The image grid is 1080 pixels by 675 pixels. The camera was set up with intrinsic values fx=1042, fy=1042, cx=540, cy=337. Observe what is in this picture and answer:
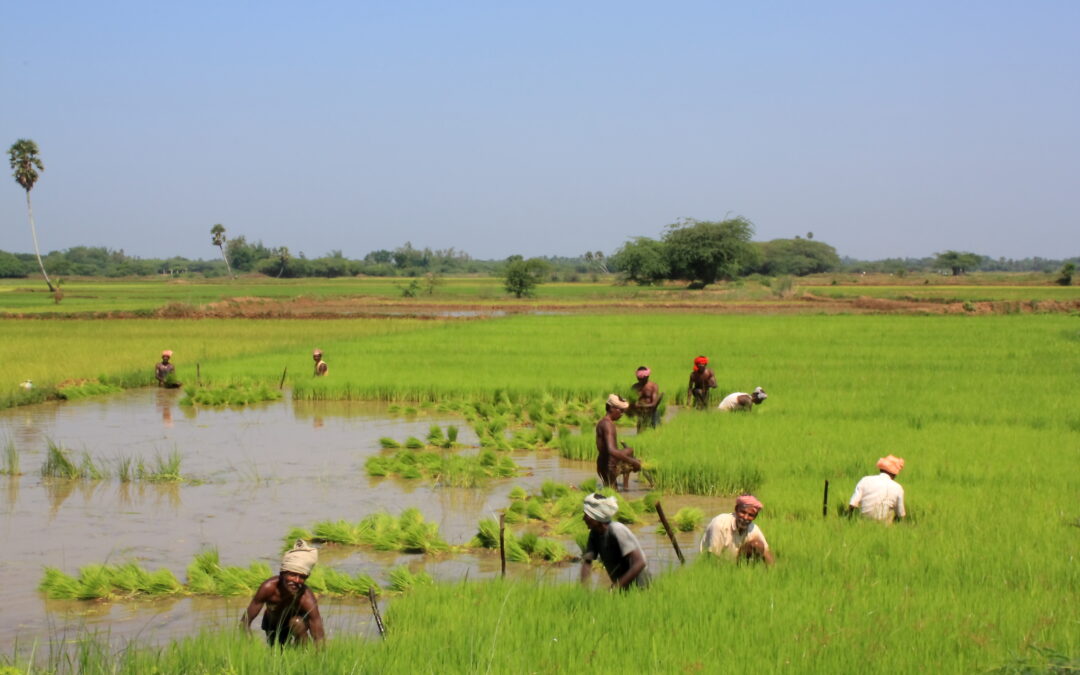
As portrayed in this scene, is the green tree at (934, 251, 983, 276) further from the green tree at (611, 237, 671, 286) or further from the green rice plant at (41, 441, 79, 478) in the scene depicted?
the green rice plant at (41, 441, 79, 478)

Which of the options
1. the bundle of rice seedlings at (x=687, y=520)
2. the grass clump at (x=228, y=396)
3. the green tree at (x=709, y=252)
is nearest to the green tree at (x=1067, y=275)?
the green tree at (x=709, y=252)

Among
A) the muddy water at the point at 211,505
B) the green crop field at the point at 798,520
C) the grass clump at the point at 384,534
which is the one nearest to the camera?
the green crop field at the point at 798,520

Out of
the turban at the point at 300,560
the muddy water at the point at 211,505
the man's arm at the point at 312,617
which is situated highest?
the turban at the point at 300,560

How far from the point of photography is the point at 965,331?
29.5 metres

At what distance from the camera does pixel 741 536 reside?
6.95 m

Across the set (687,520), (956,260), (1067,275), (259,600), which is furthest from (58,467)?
(956,260)

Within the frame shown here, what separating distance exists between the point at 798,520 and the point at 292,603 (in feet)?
14.2

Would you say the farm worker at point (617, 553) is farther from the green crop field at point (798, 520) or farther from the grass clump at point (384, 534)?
the grass clump at point (384, 534)

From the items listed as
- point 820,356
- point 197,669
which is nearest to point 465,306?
point 820,356

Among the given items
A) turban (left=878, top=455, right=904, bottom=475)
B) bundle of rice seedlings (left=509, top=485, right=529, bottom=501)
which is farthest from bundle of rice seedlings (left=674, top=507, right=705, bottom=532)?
bundle of rice seedlings (left=509, top=485, right=529, bottom=501)

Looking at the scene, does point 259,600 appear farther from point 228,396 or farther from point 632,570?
point 228,396

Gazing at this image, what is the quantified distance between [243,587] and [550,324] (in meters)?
27.0

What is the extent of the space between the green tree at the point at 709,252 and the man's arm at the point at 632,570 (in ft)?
217

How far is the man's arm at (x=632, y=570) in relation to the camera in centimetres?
645
